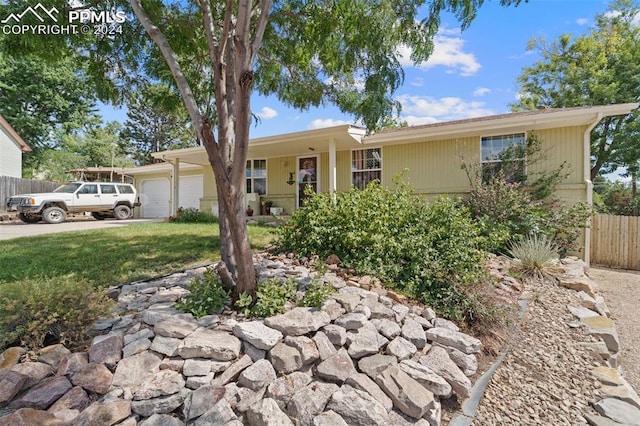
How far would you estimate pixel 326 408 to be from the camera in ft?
6.78

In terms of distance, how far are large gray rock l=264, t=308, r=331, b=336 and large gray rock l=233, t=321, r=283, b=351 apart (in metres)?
0.06

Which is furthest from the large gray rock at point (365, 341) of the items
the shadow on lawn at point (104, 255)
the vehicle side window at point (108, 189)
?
the vehicle side window at point (108, 189)

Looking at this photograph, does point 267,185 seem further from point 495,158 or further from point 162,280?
point 162,280

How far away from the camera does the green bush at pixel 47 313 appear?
2.27 metres

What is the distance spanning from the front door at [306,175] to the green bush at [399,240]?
6.24 m

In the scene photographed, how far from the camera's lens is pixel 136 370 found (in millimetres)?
2127

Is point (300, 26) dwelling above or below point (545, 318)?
above

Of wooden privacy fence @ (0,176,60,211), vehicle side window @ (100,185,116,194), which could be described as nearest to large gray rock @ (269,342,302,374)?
vehicle side window @ (100,185,116,194)

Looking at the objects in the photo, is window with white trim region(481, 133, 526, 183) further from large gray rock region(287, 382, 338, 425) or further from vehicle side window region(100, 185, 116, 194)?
vehicle side window region(100, 185, 116, 194)

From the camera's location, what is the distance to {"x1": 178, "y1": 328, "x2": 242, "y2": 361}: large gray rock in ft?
7.43

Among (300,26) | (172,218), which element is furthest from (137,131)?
(300,26)

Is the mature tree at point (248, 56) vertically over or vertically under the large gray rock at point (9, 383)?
over

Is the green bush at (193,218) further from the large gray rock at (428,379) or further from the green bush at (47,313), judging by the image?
the large gray rock at (428,379)

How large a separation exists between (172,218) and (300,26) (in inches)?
348
